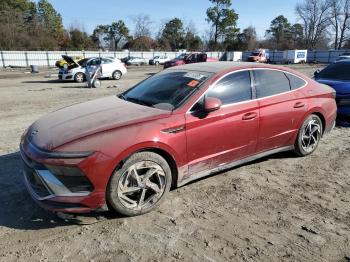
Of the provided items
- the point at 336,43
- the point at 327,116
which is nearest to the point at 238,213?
the point at 327,116

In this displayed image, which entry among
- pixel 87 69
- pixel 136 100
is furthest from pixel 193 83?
pixel 87 69

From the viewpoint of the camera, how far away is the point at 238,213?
3986 millimetres

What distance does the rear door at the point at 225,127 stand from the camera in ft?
14.0

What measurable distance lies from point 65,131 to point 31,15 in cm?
7982

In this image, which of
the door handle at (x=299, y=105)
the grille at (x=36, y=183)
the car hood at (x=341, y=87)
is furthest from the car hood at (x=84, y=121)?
the car hood at (x=341, y=87)

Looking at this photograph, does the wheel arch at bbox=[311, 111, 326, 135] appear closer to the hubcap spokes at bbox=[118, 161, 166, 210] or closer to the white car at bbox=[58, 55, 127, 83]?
the hubcap spokes at bbox=[118, 161, 166, 210]

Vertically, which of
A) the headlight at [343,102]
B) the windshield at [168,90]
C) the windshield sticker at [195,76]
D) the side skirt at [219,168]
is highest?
the windshield sticker at [195,76]

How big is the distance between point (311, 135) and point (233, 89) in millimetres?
1982

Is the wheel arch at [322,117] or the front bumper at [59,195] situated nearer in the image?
the front bumper at [59,195]

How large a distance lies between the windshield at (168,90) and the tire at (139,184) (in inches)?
29.5

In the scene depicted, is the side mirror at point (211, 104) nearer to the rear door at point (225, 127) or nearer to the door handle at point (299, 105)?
the rear door at point (225, 127)

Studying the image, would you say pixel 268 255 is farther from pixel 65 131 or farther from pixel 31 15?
pixel 31 15

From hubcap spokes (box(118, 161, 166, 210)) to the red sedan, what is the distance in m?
0.01

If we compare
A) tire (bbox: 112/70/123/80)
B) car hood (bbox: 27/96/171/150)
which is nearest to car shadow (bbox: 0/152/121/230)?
car hood (bbox: 27/96/171/150)
